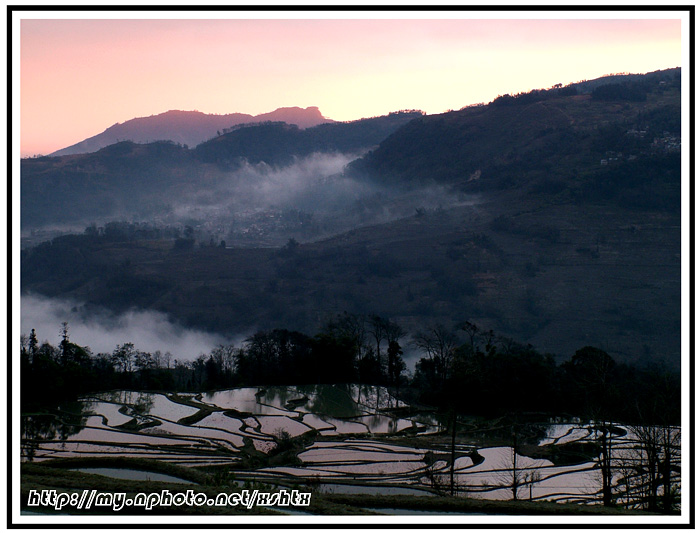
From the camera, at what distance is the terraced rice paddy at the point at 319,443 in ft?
86.7

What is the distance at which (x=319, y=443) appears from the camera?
34969 mm

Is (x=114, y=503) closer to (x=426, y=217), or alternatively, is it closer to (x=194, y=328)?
(x=194, y=328)

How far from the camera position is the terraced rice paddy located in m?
26.4

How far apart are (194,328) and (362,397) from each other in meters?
105

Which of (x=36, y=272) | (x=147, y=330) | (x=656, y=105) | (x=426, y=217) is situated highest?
(x=656, y=105)

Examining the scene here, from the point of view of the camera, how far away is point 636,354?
340 feet

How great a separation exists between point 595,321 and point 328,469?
98.0m

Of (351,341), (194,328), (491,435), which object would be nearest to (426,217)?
(194,328)

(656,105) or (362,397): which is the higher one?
(656,105)

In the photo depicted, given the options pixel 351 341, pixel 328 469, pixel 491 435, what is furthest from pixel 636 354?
pixel 328 469
